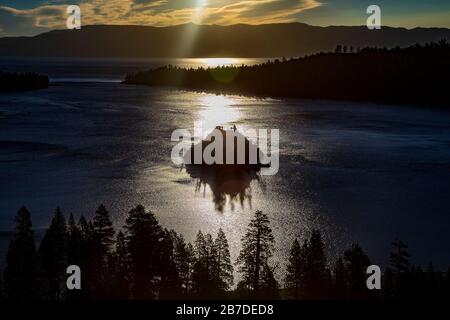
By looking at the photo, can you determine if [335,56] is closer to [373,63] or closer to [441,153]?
[373,63]

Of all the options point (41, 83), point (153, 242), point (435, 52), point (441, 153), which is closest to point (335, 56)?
point (435, 52)

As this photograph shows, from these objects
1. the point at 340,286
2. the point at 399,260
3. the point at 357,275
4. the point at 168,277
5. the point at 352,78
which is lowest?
the point at 340,286

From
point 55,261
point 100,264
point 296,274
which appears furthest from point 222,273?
point 55,261

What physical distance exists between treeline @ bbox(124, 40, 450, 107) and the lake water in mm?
39868

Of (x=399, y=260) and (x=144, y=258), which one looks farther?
(x=144, y=258)

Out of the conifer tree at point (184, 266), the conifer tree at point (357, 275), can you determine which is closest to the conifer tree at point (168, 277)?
the conifer tree at point (184, 266)

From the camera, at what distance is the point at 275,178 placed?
4762 centimetres

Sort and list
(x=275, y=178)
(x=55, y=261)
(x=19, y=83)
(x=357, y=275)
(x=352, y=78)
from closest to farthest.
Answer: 1. (x=357, y=275)
2. (x=55, y=261)
3. (x=275, y=178)
4. (x=352, y=78)
5. (x=19, y=83)

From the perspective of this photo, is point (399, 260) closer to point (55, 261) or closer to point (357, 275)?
point (357, 275)

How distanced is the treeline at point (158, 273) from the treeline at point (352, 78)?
10836cm

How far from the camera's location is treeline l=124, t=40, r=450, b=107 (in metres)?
132

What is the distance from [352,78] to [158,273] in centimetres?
12862

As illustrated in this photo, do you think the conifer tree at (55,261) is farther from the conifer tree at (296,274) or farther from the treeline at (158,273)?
the conifer tree at (296,274)
